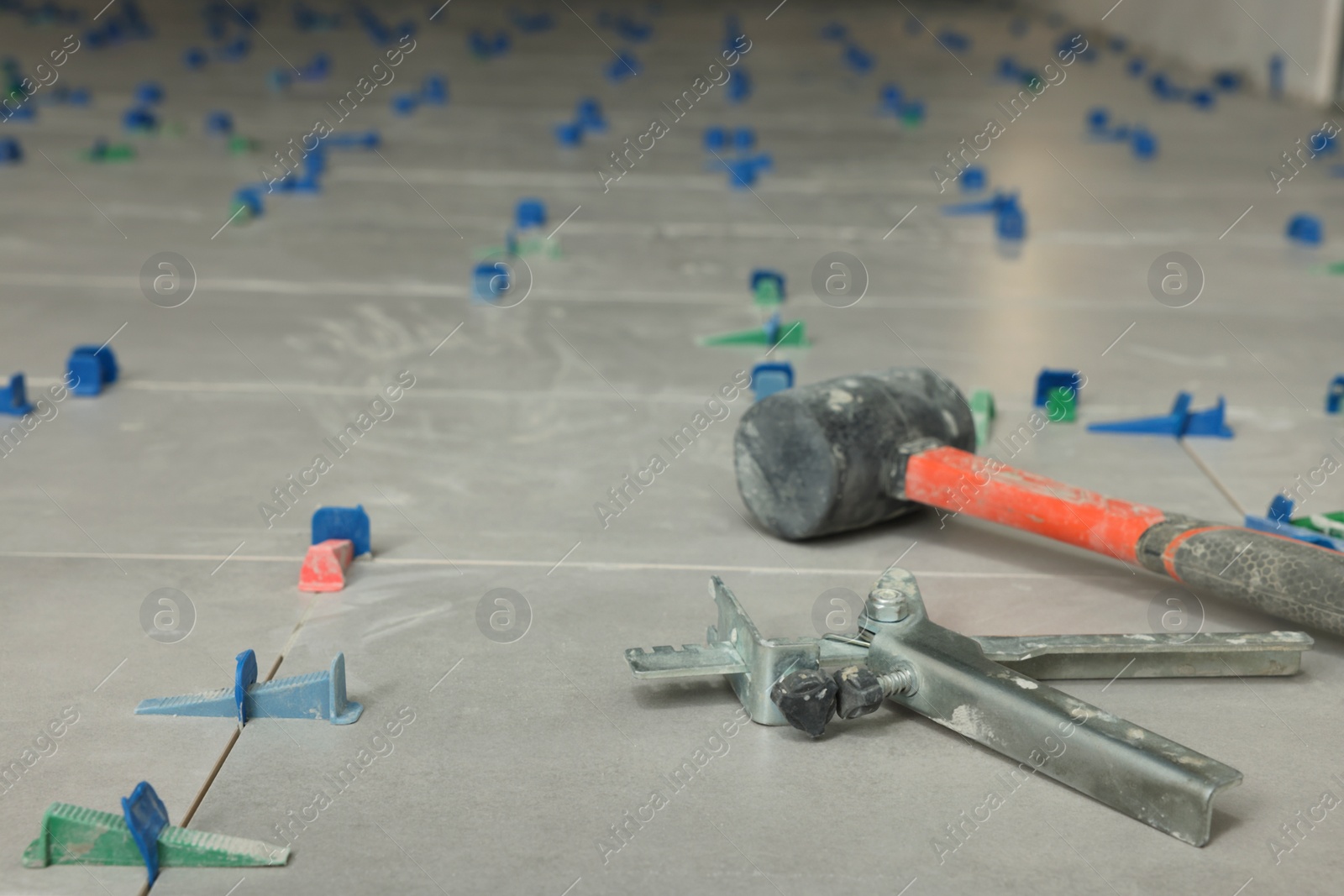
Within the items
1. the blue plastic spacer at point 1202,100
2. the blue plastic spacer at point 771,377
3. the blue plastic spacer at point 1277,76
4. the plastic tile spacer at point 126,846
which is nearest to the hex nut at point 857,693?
the plastic tile spacer at point 126,846

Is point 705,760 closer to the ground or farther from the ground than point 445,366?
closer to the ground

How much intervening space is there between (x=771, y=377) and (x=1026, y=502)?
94 centimetres

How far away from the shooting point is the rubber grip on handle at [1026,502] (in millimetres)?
2111

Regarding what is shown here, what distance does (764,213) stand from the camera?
5.23 m

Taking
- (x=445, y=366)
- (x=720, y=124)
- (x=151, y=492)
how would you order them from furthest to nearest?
(x=720, y=124) → (x=445, y=366) → (x=151, y=492)

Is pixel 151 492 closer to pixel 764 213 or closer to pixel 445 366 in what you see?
pixel 445 366

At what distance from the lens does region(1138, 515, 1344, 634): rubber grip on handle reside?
6.20 ft

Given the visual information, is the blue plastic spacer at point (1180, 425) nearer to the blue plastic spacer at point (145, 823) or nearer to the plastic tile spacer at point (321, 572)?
the plastic tile spacer at point (321, 572)

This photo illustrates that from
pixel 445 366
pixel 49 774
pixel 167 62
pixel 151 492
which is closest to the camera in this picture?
pixel 49 774

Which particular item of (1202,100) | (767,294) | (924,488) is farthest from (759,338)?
(1202,100)

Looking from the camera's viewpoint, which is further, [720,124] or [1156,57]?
[1156,57]

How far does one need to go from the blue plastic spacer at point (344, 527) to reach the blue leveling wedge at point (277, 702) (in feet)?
1.59

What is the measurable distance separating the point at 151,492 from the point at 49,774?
0.96 m

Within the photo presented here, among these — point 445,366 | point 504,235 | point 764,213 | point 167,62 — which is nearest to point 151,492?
point 445,366
